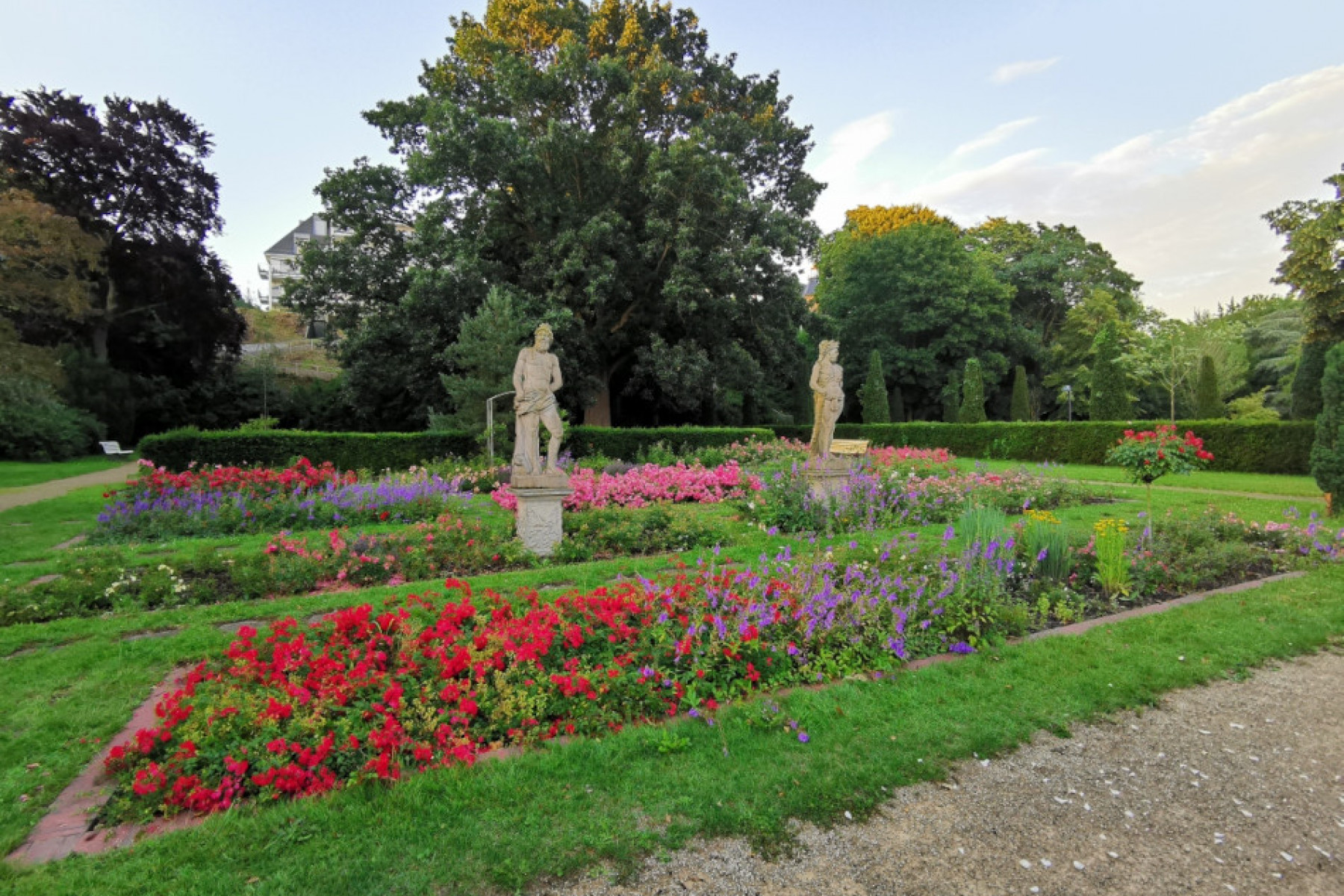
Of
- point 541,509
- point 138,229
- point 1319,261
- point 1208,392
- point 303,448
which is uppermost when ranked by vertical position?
point 138,229

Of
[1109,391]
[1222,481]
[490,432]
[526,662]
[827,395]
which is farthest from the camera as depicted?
[1109,391]

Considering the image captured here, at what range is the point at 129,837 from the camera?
219 centimetres

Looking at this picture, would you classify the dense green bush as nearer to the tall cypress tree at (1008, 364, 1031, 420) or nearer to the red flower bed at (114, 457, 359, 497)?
the red flower bed at (114, 457, 359, 497)

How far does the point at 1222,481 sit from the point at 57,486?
24.7 metres

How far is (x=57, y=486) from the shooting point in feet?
41.7

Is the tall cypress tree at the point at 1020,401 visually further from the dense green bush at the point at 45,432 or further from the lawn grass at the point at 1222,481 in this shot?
the dense green bush at the point at 45,432

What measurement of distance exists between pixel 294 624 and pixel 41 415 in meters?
20.8

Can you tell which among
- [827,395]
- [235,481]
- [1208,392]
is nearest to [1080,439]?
[1208,392]

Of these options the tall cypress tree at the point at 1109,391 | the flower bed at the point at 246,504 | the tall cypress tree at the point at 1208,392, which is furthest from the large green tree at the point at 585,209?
the tall cypress tree at the point at 1208,392

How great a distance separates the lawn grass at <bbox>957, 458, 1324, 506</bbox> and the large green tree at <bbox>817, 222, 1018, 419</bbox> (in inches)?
592

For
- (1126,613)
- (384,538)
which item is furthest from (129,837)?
(1126,613)

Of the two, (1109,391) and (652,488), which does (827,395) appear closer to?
(652,488)

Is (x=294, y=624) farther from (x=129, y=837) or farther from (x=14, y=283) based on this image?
(x=14, y=283)

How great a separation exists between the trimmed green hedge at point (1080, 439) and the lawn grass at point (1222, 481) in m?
0.59
